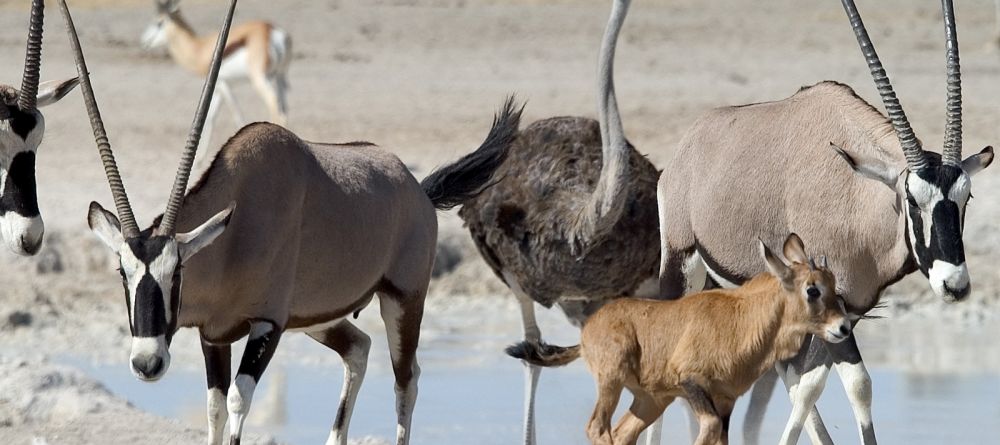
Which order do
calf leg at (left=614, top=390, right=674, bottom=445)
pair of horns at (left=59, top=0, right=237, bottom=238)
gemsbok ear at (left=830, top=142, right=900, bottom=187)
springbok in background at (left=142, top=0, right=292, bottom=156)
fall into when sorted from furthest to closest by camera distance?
springbok in background at (left=142, top=0, right=292, bottom=156), calf leg at (left=614, top=390, right=674, bottom=445), gemsbok ear at (left=830, top=142, right=900, bottom=187), pair of horns at (left=59, top=0, right=237, bottom=238)

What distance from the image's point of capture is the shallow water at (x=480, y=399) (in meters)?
8.95

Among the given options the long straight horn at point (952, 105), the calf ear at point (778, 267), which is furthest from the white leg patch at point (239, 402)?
the long straight horn at point (952, 105)

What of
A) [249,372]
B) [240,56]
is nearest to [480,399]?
[249,372]

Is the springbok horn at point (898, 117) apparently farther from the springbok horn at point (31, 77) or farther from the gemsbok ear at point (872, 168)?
the springbok horn at point (31, 77)

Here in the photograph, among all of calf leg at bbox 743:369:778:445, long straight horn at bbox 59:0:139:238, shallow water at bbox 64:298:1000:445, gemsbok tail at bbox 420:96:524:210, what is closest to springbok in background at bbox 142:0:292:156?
shallow water at bbox 64:298:1000:445

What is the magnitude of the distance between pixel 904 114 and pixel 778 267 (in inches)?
28.1

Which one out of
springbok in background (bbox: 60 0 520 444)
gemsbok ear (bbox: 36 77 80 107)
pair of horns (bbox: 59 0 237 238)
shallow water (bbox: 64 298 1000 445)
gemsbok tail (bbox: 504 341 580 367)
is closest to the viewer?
springbok in background (bbox: 60 0 520 444)

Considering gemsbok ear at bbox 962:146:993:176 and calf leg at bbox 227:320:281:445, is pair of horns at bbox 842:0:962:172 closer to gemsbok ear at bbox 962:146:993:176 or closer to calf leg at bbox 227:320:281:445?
gemsbok ear at bbox 962:146:993:176

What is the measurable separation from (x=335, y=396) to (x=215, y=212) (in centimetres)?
355

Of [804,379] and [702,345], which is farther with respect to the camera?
[804,379]

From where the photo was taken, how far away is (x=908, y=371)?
10.4 meters

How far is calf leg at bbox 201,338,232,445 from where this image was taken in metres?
6.48

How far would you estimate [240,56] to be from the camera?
1848 centimetres

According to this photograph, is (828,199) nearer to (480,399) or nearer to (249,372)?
(249,372)
